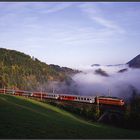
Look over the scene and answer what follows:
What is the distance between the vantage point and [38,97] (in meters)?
90.5

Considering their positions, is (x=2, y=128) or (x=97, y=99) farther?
(x=97, y=99)

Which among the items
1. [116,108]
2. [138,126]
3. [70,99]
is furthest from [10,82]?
[138,126]

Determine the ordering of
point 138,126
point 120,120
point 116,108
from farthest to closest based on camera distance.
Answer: point 116,108
point 120,120
point 138,126

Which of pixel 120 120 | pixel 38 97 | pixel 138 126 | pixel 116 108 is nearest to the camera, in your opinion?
pixel 138 126

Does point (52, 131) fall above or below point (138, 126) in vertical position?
above

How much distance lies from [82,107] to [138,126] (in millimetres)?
19236

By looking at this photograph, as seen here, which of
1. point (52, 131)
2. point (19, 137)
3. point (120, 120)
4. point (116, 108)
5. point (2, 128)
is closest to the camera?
point (19, 137)

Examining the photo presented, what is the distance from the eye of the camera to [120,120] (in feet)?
211

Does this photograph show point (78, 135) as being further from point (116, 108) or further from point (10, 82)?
point (10, 82)

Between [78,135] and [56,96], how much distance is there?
62.4 meters

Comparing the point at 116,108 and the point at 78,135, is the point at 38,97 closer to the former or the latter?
the point at 116,108

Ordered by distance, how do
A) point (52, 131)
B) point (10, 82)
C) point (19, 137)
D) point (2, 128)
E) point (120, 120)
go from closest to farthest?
point (19, 137)
point (2, 128)
point (52, 131)
point (120, 120)
point (10, 82)

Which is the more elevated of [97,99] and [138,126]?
[97,99]

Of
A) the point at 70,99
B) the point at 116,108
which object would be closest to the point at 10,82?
the point at 70,99
